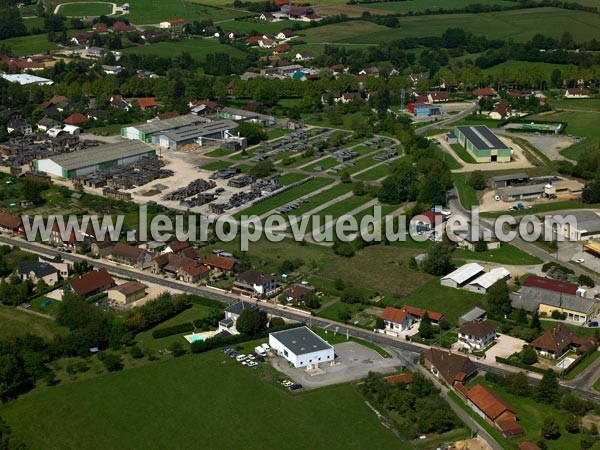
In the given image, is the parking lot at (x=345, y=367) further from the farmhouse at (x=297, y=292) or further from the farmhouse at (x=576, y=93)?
the farmhouse at (x=576, y=93)

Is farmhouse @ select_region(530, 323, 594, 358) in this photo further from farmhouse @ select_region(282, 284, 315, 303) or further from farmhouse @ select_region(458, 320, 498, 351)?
farmhouse @ select_region(282, 284, 315, 303)

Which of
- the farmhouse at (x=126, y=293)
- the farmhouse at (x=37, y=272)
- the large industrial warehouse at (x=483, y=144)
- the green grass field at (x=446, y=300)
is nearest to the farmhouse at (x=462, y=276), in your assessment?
the green grass field at (x=446, y=300)

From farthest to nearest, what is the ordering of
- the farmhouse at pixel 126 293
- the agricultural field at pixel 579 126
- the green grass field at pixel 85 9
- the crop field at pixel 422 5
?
the crop field at pixel 422 5, the green grass field at pixel 85 9, the agricultural field at pixel 579 126, the farmhouse at pixel 126 293

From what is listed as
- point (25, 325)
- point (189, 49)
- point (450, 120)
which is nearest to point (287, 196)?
point (25, 325)

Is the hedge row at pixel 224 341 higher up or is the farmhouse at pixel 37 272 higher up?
the hedge row at pixel 224 341

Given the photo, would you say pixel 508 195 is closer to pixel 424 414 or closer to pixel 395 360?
pixel 395 360

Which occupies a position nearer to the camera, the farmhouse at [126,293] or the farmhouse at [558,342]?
the farmhouse at [558,342]
